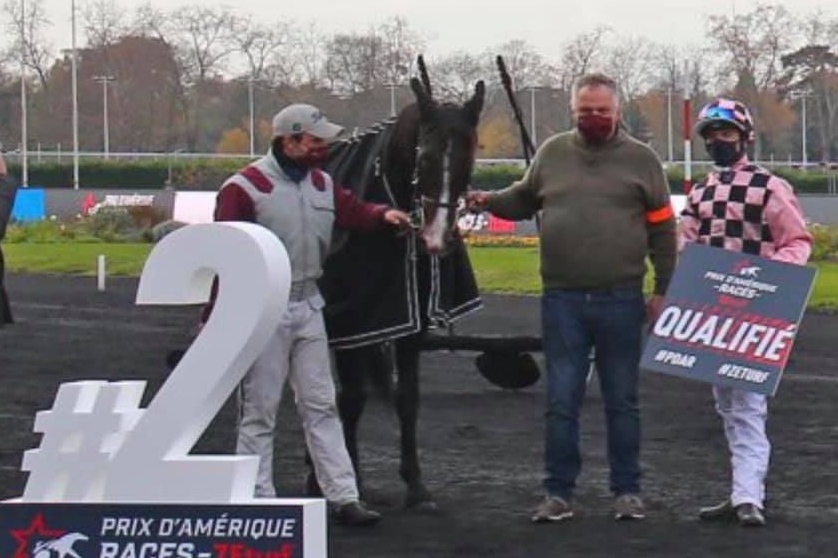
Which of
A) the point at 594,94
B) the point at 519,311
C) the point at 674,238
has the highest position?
the point at 594,94

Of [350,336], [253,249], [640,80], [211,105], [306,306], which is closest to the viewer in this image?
[253,249]

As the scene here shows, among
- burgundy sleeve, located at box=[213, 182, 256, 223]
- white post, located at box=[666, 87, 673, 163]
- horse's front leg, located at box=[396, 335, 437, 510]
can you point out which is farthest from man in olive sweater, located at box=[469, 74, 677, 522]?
white post, located at box=[666, 87, 673, 163]

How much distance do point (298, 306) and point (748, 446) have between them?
193cm

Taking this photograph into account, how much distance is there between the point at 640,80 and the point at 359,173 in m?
66.6

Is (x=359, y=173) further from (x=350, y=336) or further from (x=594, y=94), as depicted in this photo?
(x=594, y=94)

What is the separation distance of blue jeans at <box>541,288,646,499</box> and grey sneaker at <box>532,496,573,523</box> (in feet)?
0.18

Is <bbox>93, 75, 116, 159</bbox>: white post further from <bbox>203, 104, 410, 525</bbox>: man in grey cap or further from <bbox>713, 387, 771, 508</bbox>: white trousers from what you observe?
<bbox>713, 387, 771, 508</bbox>: white trousers

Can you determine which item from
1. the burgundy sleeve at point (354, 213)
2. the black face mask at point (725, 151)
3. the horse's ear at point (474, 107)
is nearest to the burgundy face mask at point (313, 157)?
the burgundy sleeve at point (354, 213)

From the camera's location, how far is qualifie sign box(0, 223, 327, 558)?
219 inches

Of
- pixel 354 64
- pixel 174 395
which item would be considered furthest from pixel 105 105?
pixel 174 395

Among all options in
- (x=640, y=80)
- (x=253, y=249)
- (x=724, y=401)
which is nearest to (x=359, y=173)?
(x=724, y=401)

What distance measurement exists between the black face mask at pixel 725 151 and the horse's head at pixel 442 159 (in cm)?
97

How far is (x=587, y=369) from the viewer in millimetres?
8078

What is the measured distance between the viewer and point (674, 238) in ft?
26.5
